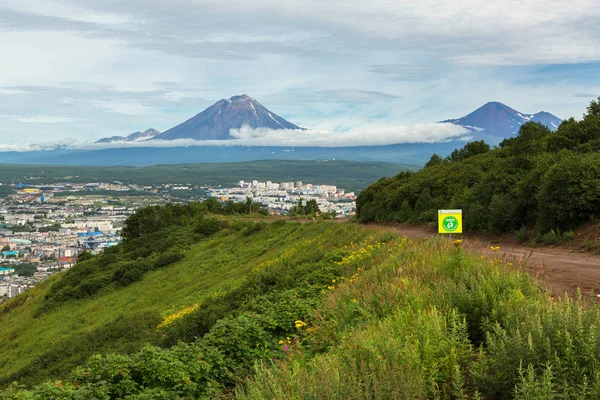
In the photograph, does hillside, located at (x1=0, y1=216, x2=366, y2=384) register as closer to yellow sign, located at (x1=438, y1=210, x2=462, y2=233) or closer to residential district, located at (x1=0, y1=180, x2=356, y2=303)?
yellow sign, located at (x1=438, y1=210, x2=462, y2=233)

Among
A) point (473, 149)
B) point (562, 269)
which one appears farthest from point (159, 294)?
point (473, 149)

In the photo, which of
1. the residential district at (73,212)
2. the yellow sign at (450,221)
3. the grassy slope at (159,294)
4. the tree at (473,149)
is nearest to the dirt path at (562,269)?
the yellow sign at (450,221)

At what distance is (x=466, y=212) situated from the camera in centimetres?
1948

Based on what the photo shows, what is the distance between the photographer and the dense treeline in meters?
14.0

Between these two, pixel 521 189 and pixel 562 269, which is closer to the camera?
pixel 562 269

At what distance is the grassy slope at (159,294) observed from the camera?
2004cm

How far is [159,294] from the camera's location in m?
23.2

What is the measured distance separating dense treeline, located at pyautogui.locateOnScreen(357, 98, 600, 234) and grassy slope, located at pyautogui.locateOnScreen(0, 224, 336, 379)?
5.12 meters

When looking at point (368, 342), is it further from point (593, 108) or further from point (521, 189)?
point (593, 108)

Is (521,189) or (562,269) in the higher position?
(521,189)

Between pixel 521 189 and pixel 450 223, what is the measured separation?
6.41 meters

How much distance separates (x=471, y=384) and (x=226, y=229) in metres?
31.5

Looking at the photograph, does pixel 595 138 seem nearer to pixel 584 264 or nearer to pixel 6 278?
pixel 584 264

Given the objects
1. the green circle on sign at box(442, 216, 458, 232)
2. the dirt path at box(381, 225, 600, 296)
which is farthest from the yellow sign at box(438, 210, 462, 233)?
the dirt path at box(381, 225, 600, 296)
